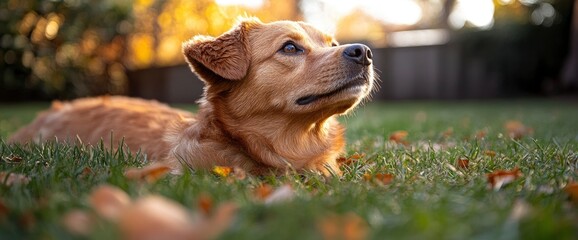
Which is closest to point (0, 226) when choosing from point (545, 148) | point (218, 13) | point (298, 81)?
point (298, 81)

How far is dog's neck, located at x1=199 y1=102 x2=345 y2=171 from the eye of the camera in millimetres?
3434

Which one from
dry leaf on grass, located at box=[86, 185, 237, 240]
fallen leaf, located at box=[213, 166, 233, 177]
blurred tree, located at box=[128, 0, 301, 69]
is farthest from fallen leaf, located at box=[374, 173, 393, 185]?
blurred tree, located at box=[128, 0, 301, 69]

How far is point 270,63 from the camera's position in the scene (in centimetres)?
368

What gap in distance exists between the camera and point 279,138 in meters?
3.54

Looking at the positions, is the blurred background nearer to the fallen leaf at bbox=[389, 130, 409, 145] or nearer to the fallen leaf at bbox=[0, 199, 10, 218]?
the fallen leaf at bbox=[389, 130, 409, 145]

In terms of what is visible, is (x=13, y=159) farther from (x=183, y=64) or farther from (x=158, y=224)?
(x=183, y=64)

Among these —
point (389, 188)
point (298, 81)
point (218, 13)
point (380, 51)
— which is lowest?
point (380, 51)

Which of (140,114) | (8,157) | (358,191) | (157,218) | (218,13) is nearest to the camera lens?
(157,218)

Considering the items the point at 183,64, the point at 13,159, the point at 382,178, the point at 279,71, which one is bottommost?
the point at 183,64

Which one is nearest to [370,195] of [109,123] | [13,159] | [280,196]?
[280,196]

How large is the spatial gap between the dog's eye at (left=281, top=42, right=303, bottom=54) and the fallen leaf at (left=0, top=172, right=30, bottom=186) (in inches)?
73.4

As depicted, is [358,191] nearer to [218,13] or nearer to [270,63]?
[270,63]

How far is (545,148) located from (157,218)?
3138 millimetres

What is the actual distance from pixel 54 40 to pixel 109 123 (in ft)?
40.2
